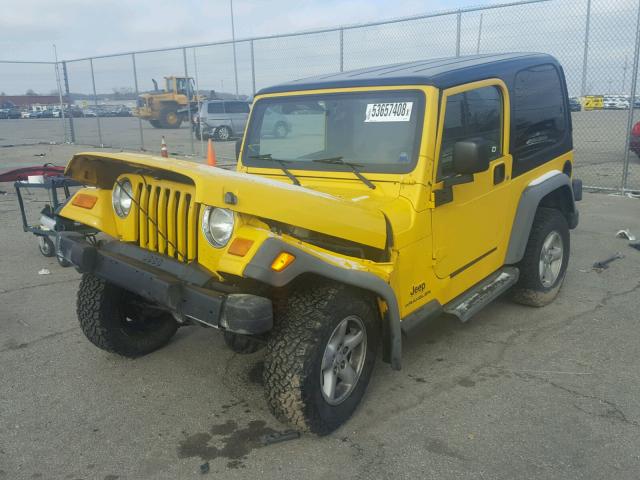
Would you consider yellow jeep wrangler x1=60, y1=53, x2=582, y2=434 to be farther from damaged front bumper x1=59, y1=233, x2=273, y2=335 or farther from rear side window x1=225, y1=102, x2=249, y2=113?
rear side window x1=225, y1=102, x2=249, y2=113

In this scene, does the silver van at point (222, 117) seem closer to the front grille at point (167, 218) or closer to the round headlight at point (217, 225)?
the front grille at point (167, 218)

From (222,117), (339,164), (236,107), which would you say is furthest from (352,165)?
(236,107)

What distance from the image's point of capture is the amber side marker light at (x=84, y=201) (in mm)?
3177

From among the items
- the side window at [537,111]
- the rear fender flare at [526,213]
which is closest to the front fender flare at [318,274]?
the rear fender flare at [526,213]

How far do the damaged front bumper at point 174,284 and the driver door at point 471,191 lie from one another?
144 centimetres

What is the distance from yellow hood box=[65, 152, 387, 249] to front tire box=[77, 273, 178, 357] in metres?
0.80

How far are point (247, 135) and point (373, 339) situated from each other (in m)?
2.03

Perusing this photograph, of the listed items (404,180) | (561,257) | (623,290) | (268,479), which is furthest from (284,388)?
(623,290)

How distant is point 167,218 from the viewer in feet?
9.41

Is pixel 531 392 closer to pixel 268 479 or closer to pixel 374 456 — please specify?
pixel 374 456

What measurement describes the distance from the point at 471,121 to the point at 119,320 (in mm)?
2700

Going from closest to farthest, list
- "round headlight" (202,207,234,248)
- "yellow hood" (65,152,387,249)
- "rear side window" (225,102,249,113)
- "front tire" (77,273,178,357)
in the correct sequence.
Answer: "yellow hood" (65,152,387,249) → "round headlight" (202,207,234,248) → "front tire" (77,273,178,357) → "rear side window" (225,102,249,113)

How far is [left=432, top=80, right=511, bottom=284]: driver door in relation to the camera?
3453mm

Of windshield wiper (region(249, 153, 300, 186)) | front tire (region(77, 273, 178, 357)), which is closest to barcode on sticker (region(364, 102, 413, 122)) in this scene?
windshield wiper (region(249, 153, 300, 186))
